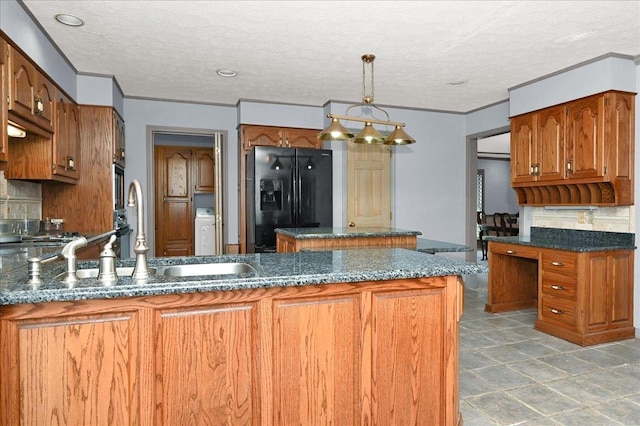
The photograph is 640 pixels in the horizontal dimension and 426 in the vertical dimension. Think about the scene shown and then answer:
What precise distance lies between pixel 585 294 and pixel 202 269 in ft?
10.3

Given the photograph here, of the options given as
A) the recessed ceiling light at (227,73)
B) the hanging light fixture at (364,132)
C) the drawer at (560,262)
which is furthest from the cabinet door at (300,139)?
the drawer at (560,262)

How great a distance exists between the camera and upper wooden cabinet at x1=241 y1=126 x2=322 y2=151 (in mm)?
5227

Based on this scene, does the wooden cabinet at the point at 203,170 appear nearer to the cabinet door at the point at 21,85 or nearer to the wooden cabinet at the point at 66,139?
the wooden cabinet at the point at 66,139

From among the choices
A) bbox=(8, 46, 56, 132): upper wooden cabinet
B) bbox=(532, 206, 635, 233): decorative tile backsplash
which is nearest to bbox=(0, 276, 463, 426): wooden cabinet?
bbox=(8, 46, 56, 132): upper wooden cabinet

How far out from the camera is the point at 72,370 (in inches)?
55.3

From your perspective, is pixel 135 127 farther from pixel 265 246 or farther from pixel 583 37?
pixel 583 37

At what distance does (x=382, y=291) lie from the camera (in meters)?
1.77

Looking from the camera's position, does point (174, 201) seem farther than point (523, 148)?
Yes

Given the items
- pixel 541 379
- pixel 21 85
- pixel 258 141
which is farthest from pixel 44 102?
pixel 541 379

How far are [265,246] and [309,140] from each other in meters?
1.65

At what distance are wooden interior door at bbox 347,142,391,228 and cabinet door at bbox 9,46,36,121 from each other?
348cm

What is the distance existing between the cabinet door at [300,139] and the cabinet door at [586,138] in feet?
9.68

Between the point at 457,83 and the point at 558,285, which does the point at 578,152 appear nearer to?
the point at 558,285

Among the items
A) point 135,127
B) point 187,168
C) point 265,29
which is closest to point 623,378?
point 265,29
